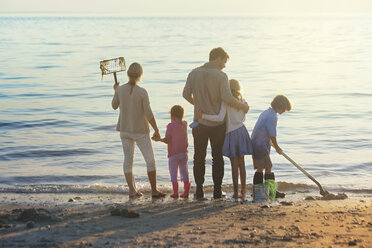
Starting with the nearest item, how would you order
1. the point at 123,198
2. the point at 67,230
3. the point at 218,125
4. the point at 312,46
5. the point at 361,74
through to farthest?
the point at 67,230, the point at 218,125, the point at 123,198, the point at 361,74, the point at 312,46

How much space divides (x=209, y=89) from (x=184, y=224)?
5.66 feet

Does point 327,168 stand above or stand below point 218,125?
below

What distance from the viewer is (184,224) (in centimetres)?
621

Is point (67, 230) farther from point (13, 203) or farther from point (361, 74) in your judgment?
point (361, 74)

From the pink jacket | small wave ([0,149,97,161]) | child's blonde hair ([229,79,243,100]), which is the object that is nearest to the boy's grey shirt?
child's blonde hair ([229,79,243,100])

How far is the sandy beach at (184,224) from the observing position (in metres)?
5.57

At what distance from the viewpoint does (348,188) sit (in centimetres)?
931

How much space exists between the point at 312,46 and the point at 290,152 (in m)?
39.9

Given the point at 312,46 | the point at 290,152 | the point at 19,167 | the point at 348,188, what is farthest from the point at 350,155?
the point at 312,46

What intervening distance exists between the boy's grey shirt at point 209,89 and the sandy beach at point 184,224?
1.12 metres

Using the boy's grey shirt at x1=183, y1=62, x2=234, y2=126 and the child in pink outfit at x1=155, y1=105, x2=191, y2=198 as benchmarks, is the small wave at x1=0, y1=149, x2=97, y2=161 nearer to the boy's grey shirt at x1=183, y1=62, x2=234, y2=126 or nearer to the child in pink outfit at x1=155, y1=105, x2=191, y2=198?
the child in pink outfit at x1=155, y1=105, x2=191, y2=198

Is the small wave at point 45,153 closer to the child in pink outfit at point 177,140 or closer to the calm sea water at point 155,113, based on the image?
the calm sea water at point 155,113

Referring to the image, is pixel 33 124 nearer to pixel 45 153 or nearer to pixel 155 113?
pixel 155 113

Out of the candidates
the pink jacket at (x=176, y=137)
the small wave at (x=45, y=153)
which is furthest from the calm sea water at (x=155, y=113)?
the pink jacket at (x=176, y=137)
